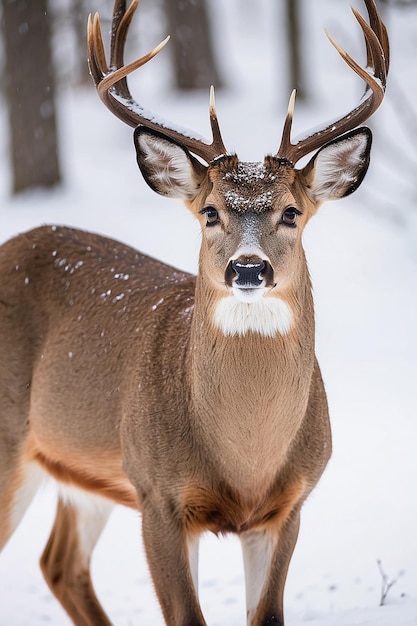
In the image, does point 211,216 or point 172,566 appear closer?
point 211,216

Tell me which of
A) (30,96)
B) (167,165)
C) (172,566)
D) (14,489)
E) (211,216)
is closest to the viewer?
(211,216)

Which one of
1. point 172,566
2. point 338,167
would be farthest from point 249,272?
point 172,566

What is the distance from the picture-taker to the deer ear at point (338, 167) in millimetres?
5133

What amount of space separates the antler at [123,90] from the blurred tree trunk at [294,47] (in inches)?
500

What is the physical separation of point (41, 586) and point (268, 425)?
321 centimetres

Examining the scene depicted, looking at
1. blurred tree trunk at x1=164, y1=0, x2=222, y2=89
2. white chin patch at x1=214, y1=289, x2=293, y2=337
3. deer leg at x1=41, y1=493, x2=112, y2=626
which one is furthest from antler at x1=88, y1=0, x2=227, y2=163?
blurred tree trunk at x1=164, y1=0, x2=222, y2=89

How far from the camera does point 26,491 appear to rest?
20.4 ft

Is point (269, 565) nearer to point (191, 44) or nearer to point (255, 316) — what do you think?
point (255, 316)

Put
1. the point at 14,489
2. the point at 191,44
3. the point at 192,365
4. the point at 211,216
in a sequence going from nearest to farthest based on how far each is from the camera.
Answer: the point at 211,216 → the point at 192,365 → the point at 14,489 → the point at 191,44

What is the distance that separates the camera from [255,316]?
188 inches

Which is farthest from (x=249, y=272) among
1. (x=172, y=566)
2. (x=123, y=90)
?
(x=123, y=90)

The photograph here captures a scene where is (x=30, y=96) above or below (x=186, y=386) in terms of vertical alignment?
above

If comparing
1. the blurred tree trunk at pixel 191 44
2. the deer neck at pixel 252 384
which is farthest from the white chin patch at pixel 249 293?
the blurred tree trunk at pixel 191 44

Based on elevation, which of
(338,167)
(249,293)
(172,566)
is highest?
(338,167)
